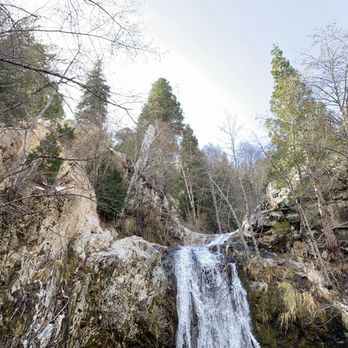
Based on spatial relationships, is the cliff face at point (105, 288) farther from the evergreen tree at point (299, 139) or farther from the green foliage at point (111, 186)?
the evergreen tree at point (299, 139)

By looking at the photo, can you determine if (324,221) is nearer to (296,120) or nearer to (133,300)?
(296,120)

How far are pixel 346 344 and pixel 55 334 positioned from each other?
24.7ft

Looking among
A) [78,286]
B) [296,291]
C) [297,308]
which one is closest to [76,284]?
[78,286]

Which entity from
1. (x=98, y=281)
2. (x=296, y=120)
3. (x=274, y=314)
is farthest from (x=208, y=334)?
(x=296, y=120)

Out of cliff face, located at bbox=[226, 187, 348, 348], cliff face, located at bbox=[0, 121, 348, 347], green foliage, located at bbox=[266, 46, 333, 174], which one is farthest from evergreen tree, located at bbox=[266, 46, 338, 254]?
cliff face, located at bbox=[0, 121, 348, 347]

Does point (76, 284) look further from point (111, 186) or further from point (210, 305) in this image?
point (111, 186)

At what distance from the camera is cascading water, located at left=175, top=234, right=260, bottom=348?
297 inches

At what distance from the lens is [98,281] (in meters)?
7.30

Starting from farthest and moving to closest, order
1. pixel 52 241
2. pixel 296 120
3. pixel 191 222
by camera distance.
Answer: pixel 191 222, pixel 296 120, pixel 52 241

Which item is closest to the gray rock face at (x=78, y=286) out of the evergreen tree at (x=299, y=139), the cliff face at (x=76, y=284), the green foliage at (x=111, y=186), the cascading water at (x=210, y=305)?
the cliff face at (x=76, y=284)

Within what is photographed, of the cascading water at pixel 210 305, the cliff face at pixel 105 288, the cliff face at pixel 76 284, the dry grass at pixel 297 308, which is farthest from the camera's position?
the dry grass at pixel 297 308

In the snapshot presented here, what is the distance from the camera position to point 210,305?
27.1 feet

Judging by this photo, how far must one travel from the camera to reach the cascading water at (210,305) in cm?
755

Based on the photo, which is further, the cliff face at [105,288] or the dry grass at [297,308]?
the dry grass at [297,308]
